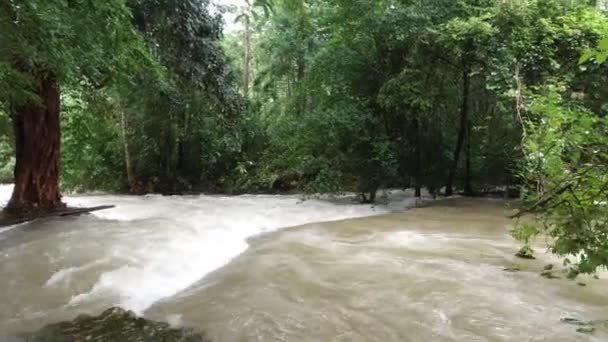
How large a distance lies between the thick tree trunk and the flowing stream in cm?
96

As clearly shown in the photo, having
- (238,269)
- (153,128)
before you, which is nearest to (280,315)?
(238,269)

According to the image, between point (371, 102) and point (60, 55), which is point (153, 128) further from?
point (60, 55)

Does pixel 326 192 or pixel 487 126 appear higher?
pixel 487 126

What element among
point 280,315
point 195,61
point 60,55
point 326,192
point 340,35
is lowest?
point 280,315

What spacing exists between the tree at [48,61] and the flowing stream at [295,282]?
46.7 inches

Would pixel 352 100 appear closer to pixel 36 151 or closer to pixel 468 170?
pixel 468 170

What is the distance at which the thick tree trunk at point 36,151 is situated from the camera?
7859 mm

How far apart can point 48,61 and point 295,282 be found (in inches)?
119

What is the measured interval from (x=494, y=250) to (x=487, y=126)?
20.5 ft

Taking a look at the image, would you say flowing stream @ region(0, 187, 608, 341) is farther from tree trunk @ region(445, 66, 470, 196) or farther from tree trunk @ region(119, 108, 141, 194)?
tree trunk @ region(119, 108, 141, 194)

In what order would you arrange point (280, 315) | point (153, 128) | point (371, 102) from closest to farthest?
point (280, 315) < point (371, 102) < point (153, 128)

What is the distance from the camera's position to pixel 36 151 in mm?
8023

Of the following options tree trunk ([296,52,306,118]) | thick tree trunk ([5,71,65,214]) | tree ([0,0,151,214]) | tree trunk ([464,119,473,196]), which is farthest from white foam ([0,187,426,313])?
tree trunk ([296,52,306,118])

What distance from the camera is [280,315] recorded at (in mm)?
3654
